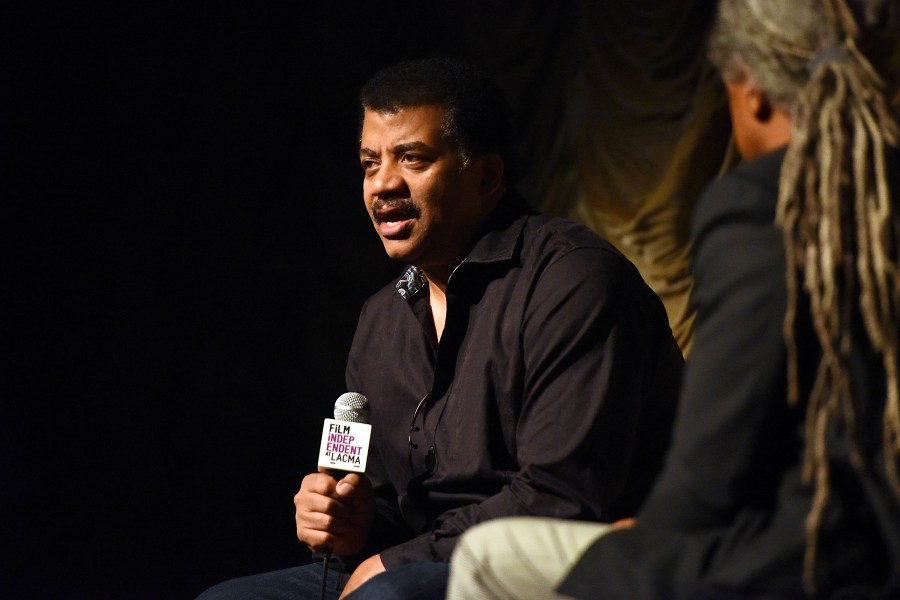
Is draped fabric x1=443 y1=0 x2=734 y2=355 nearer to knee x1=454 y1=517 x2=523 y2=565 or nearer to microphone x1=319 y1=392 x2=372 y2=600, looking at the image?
microphone x1=319 y1=392 x2=372 y2=600

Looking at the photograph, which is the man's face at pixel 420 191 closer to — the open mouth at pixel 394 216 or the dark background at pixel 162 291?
the open mouth at pixel 394 216

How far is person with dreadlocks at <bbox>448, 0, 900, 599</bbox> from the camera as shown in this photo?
102cm

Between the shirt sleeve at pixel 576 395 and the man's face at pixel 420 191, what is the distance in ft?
0.93

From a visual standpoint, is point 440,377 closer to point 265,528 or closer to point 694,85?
point 265,528

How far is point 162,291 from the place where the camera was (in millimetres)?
3559

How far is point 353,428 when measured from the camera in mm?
1851

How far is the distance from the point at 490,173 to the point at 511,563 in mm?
1163

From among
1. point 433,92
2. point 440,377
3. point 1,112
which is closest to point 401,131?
point 433,92

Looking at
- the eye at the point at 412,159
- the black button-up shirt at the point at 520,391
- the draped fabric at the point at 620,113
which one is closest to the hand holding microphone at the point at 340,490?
the black button-up shirt at the point at 520,391

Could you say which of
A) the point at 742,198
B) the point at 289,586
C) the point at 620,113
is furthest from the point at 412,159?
the point at 620,113

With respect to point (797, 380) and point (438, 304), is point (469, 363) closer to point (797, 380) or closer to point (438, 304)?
point (438, 304)

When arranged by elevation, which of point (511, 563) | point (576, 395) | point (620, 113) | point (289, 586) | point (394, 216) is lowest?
point (289, 586)

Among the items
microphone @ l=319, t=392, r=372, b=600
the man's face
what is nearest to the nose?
the man's face

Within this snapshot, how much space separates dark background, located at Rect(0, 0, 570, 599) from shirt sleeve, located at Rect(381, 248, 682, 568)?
1.81m
